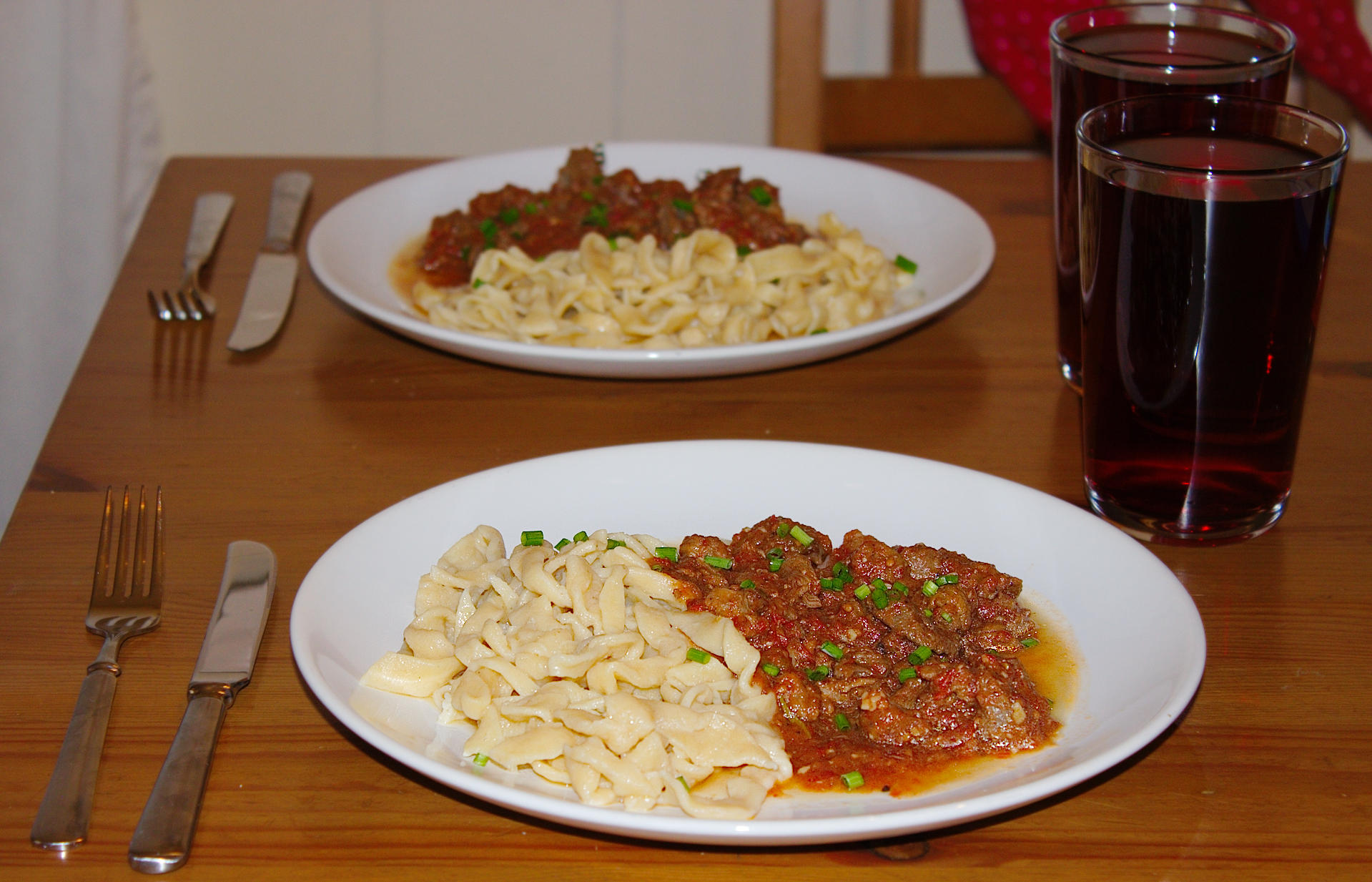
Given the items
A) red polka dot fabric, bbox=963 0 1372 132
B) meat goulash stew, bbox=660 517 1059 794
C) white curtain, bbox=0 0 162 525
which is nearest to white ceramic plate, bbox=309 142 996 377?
meat goulash stew, bbox=660 517 1059 794

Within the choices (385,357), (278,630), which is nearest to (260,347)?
(385,357)

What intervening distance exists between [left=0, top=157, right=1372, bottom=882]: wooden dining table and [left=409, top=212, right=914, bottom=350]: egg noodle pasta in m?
0.10

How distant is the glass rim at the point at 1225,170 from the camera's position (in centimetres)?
155

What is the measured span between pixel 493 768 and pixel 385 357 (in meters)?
1.24

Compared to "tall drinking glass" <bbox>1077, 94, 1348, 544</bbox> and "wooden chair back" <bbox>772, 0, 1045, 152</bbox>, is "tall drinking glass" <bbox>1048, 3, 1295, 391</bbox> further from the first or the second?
"wooden chair back" <bbox>772, 0, 1045, 152</bbox>

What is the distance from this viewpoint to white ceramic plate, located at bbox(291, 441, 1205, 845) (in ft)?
4.02

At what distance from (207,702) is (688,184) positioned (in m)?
2.03

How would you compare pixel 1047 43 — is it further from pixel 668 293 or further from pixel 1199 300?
pixel 1199 300

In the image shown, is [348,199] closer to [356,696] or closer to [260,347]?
[260,347]

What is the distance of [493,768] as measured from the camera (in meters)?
1.37

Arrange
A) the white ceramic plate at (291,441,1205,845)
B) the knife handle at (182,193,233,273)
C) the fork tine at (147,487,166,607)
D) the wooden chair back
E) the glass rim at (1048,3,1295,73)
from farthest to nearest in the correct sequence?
the wooden chair back, the knife handle at (182,193,233,273), the glass rim at (1048,3,1295,73), the fork tine at (147,487,166,607), the white ceramic plate at (291,441,1205,845)

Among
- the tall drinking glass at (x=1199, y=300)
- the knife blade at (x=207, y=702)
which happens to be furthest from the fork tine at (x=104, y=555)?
the tall drinking glass at (x=1199, y=300)

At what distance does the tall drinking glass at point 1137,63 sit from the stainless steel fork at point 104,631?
1410 mm

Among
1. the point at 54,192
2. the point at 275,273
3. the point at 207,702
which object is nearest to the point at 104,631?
the point at 207,702
